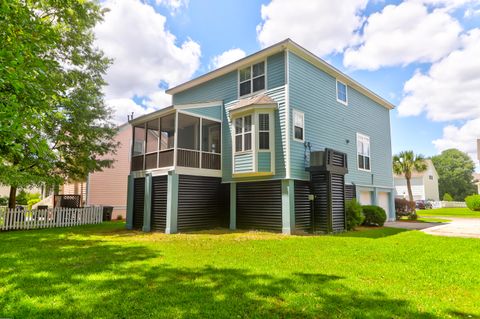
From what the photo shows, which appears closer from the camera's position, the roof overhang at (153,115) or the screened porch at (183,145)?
the roof overhang at (153,115)

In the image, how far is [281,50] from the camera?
12383 mm

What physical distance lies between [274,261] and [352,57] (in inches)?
486

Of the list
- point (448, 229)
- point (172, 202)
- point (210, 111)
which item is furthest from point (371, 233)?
point (210, 111)

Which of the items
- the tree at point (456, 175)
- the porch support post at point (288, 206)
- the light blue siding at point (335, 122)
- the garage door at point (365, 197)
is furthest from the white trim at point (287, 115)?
A: the tree at point (456, 175)

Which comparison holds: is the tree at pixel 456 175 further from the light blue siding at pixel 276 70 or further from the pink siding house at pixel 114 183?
the pink siding house at pixel 114 183

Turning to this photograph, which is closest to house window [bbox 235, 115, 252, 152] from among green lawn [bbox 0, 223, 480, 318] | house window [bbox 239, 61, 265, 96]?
house window [bbox 239, 61, 265, 96]

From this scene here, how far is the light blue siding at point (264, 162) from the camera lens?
39.6 feet

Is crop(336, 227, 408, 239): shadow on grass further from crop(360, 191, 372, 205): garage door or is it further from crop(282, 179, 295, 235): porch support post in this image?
crop(360, 191, 372, 205): garage door

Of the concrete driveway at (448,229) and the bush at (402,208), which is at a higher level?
the bush at (402,208)

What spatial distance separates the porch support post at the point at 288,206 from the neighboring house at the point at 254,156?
42 millimetres

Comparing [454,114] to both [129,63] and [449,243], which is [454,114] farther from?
[129,63]

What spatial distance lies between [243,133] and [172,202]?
4388 mm

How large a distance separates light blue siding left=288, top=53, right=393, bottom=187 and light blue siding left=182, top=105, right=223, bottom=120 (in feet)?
13.0

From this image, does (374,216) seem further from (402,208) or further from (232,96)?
(232,96)
